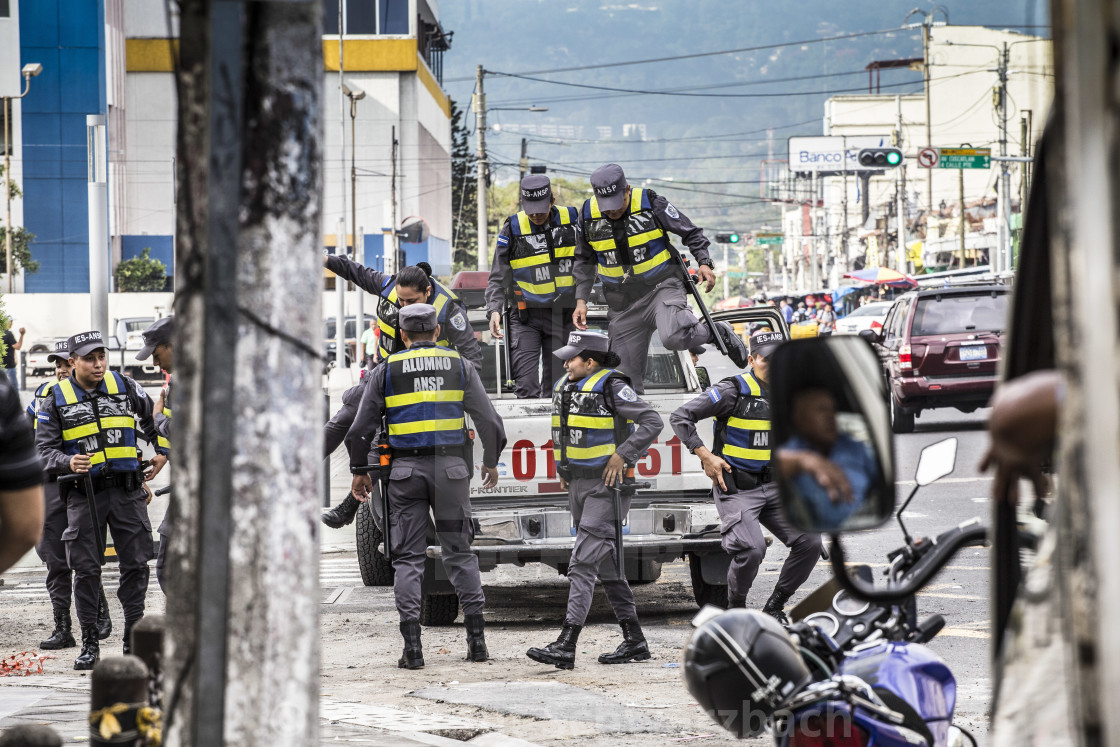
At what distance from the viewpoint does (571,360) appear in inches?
303

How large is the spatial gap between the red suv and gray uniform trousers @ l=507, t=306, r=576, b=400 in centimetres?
837

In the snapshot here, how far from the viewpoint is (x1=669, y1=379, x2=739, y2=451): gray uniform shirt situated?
7.81 meters

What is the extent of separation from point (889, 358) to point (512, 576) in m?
9.15

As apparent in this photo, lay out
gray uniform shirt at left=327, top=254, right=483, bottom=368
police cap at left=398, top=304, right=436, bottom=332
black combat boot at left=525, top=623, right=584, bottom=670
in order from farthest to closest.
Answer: gray uniform shirt at left=327, top=254, right=483, bottom=368 → police cap at left=398, top=304, right=436, bottom=332 → black combat boot at left=525, top=623, right=584, bottom=670

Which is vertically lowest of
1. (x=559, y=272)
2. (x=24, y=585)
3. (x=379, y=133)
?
(x=24, y=585)

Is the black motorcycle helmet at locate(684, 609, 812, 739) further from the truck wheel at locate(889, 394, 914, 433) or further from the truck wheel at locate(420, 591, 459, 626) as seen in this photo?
the truck wheel at locate(889, 394, 914, 433)

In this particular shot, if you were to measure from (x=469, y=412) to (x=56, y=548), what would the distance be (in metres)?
2.76

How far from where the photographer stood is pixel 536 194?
31.4 feet

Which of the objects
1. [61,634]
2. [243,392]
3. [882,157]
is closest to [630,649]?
[61,634]

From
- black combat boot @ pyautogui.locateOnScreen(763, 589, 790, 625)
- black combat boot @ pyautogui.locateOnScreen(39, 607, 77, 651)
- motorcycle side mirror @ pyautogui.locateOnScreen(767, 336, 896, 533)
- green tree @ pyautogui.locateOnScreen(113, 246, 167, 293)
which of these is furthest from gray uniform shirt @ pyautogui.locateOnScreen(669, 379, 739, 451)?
green tree @ pyautogui.locateOnScreen(113, 246, 167, 293)

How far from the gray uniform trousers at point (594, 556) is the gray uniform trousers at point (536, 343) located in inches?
94.4

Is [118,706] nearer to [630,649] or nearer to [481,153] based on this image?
[630,649]

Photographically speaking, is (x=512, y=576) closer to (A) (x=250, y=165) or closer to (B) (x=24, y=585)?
(B) (x=24, y=585)

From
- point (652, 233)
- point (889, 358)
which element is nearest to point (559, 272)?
point (652, 233)
